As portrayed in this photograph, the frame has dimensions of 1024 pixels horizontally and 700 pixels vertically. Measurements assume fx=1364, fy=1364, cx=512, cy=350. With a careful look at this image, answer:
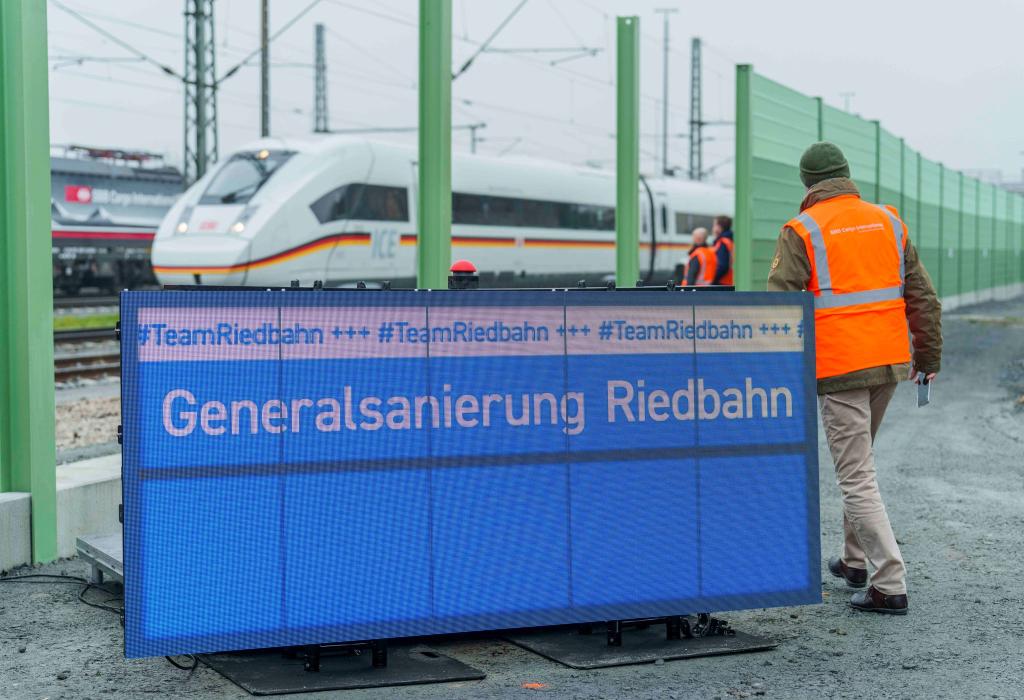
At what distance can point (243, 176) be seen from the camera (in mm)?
20797

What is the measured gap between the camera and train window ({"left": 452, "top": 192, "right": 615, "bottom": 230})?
76.1ft

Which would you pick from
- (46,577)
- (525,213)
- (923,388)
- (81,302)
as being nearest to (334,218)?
(525,213)

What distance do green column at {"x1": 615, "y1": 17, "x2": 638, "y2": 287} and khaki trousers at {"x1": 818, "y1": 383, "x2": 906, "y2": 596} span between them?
265 inches


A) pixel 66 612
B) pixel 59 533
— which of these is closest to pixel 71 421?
pixel 59 533

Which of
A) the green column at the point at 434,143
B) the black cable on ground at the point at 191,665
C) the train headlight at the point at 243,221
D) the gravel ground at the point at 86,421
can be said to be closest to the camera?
the black cable on ground at the point at 191,665

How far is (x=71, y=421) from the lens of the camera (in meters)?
13.0

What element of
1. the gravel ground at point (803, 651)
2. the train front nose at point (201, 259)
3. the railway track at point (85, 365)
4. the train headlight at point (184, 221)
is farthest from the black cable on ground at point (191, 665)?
the train headlight at point (184, 221)

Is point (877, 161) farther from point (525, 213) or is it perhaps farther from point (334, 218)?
point (334, 218)

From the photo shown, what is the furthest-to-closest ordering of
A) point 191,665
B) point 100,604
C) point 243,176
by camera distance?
1. point 243,176
2. point 100,604
3. point 191,665

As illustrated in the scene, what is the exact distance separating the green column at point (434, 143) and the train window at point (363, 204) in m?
11.9

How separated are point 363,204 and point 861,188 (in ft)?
25.0

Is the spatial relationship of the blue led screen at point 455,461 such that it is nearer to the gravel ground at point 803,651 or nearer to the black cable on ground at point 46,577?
the gravel ground at point 803,651

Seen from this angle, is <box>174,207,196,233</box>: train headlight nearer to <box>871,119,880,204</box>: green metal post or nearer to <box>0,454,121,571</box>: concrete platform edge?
<box>871,119,880,204</box>: green metal post

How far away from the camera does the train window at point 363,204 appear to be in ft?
66.8
